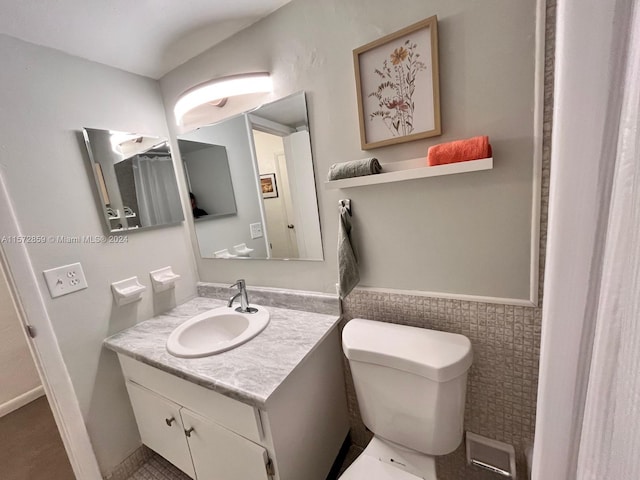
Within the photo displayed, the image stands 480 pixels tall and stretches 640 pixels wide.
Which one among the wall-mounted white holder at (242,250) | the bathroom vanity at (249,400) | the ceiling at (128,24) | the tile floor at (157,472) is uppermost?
the ceiling at (128,24)

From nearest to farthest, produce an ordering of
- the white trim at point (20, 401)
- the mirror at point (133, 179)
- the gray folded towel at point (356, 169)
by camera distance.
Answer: the gray folded towel at point (356, 169), the mirror at point (133, 179), the white trim at point (20, 401)

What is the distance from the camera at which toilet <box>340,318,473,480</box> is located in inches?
32.0

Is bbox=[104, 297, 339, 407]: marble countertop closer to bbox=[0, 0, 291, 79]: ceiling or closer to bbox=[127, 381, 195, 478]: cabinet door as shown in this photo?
bbox=[127, 381, 195, 478]: cabinet door

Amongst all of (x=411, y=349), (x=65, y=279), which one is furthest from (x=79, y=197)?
(x=411, y=349)

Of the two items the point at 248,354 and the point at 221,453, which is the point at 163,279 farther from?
the point at 221,453

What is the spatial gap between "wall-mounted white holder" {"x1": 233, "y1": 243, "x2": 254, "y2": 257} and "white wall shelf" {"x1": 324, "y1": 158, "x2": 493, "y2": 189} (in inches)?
27.1

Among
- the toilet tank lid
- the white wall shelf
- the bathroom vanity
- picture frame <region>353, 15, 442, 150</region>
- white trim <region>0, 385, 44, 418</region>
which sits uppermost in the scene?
picture frame <region>353, 15, 442, 150</region>

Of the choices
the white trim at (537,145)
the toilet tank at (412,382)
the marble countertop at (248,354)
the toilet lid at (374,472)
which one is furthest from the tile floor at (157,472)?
the white trim at (537,145)

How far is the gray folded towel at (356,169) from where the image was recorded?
0.94 metres

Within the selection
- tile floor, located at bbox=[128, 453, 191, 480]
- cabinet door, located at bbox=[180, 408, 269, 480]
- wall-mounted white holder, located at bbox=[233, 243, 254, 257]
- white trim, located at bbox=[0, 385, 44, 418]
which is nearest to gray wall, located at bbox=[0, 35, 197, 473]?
tile floor, located at bbox=[128, 453, 191, 480]

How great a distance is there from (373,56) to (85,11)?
113 centimetres

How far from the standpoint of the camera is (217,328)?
1.33 meters

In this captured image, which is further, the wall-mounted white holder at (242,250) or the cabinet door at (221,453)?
the wall-mounted white holder at (242,250)

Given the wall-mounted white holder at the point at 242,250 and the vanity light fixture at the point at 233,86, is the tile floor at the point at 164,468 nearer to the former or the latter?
the wall-mounted white holder at the point at 242,250
